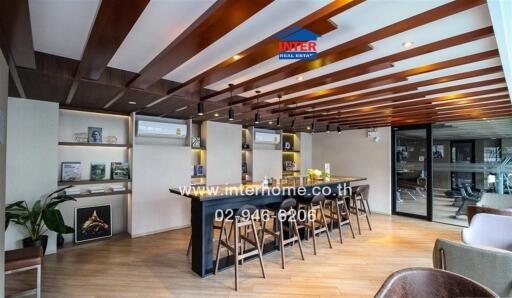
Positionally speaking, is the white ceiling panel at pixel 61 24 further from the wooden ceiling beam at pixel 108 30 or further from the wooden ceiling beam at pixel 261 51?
the wooden ceiling beam at pixel 261 51

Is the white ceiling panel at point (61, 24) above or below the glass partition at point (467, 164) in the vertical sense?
above

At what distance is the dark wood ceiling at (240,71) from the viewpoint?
64.6 inches

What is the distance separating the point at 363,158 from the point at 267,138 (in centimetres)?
281

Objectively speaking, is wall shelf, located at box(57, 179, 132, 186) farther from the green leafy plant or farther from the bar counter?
the bar counter

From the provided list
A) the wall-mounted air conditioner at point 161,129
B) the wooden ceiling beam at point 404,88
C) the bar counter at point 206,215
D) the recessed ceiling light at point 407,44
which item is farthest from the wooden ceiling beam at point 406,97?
the wall-mounted air conditioner at point 161,129

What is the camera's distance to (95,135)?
4.49 metres

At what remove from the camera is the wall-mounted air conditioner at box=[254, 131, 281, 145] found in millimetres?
6641

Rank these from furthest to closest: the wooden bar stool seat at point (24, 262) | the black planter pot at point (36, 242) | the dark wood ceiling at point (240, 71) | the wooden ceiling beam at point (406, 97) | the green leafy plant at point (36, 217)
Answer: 1. the black planter pot at point (36, 242)
2. the green leafy plant at point (36, 217)
3. the wooden ceiling beam at point (406, 97)
4. the wooden bar stool seat at point (24, 262)
5. the dark wood ceiling at point (240, 71)

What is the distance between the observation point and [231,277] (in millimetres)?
3135

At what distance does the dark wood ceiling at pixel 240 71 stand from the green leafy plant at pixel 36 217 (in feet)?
5.06

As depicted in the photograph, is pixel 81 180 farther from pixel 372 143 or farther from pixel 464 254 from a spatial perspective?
pixel 372 143

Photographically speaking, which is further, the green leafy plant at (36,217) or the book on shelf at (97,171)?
the book on shelf at (97,171)

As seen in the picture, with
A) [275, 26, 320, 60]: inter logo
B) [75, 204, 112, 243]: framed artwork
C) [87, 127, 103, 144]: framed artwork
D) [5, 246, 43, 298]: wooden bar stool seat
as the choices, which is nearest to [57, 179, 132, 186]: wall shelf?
[75, 204, 112, 243]: framed artwork

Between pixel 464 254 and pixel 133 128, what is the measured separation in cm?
490
